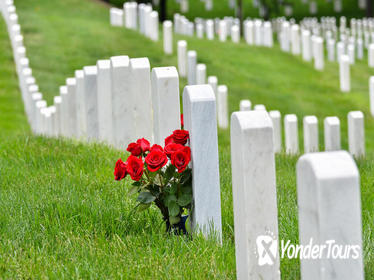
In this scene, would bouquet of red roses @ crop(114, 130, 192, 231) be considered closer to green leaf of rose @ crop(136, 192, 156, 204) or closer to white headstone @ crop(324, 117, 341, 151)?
green leaf of rose @ crop(136, 192, 156, 204)

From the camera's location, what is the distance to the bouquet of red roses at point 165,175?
3752 millimetres

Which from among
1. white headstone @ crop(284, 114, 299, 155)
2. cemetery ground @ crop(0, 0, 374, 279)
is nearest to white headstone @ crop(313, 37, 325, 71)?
cemetery ground @ crop(0, 0, 374, 279)

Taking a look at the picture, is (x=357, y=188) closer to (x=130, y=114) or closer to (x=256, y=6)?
(x=130, y=114)

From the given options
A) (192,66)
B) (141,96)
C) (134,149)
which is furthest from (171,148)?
(192,66)

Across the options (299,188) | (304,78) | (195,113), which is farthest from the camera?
(304,78)

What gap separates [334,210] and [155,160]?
5.22 feet

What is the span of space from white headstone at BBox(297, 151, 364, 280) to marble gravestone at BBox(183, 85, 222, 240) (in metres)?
1.23

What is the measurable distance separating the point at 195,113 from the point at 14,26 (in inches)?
506

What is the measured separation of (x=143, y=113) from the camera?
224 inches

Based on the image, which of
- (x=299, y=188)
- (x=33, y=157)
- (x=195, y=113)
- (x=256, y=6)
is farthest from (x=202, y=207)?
(x=256, y=6)

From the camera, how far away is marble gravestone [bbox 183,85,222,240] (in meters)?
3.59

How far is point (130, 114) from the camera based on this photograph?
5.86 m

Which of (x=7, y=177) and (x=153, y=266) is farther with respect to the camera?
(x=7, y=177)

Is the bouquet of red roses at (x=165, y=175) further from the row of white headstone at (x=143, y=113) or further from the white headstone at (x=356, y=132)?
the white headstone at (x=356, y=132)
